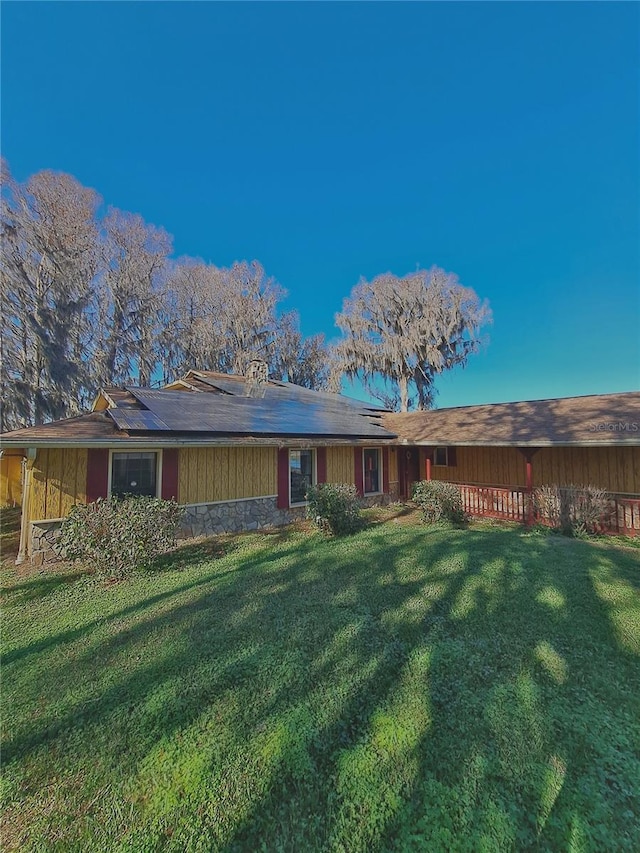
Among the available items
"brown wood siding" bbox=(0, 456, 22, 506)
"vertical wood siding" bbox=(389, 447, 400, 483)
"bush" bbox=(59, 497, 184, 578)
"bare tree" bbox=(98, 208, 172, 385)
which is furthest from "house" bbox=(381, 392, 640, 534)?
"bare tree" bbox=(98, 208, 172, 385)

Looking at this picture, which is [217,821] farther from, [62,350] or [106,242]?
[106,242]

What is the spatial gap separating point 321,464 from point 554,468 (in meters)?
6.87

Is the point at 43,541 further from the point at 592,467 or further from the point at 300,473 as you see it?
the point at 592,467

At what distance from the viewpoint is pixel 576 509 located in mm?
8023

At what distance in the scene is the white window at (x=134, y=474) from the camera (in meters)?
7.52

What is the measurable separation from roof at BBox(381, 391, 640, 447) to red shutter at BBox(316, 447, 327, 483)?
9.36ft

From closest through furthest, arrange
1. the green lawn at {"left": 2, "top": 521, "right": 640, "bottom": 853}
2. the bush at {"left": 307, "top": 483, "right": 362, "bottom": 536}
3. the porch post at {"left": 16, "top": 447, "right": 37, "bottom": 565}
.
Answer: the green lawn at {"left": 2, "top": 521, "right": 640, "bottom": 853}, the porch post at {"left": 16, "top": 447, "right": 37, "bottom": 565}, the bush at {"left": 307, "top": 483, "right": 362, "bottom": 536}

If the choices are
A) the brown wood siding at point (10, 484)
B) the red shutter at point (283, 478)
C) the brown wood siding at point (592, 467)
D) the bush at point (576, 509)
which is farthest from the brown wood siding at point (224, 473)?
the brown wood siding at point (592, 467)

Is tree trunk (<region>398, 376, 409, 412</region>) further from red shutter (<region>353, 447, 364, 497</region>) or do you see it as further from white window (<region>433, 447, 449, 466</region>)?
red shutter (<region>353, 447, 364, 497</region>)

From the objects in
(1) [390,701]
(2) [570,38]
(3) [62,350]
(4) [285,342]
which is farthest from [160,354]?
(1) [390,701]

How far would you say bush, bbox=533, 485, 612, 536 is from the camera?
790cm

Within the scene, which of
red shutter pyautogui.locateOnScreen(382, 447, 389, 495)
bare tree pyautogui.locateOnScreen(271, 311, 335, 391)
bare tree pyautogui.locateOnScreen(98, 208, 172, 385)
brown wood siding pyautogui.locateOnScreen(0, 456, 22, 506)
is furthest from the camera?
bare tree pyautogui.locateOnScreen(271, 311, 335, 391)

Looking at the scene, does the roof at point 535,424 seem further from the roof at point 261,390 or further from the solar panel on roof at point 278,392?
the roof at point 261,390

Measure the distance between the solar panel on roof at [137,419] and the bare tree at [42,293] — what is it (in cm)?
1221
